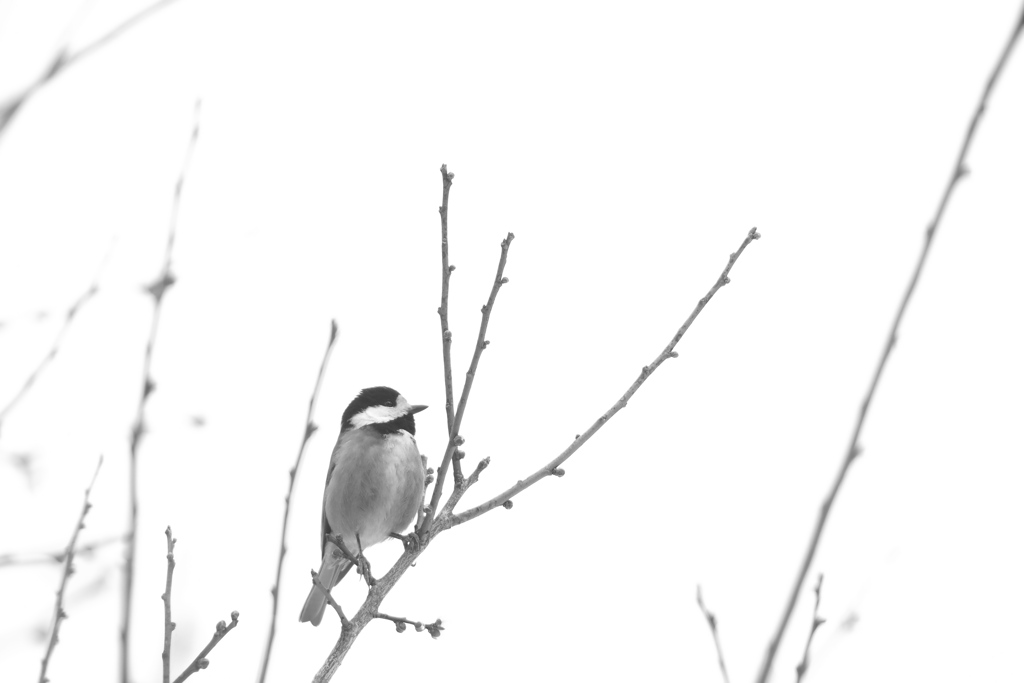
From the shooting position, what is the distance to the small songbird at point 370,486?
6516mm

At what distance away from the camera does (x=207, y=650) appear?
233 centimetres

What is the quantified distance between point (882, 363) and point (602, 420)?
75.8 inches

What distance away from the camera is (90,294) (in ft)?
9.70

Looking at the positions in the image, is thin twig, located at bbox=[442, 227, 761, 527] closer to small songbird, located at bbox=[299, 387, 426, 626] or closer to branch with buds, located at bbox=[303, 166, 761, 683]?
branch with buds, located at bbox=[303, 166, 761, 683]

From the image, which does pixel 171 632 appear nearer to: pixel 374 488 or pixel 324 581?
pixel 374 488

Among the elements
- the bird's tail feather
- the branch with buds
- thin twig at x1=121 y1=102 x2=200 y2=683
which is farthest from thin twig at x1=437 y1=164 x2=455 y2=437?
the bird's tail feather

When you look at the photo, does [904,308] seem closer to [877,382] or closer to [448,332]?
[877,382]

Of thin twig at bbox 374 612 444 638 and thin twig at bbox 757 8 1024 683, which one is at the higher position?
thin twig at bbox 374 612 444 638

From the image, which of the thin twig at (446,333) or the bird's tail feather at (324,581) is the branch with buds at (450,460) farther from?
the bird's tail feather at (324,581)

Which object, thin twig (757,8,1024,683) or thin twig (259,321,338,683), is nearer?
thin twig (757,8,1024,683)

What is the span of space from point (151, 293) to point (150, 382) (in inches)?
12.4

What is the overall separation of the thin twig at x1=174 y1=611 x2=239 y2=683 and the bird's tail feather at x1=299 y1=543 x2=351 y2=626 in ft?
14.2

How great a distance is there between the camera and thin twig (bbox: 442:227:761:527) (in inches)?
116

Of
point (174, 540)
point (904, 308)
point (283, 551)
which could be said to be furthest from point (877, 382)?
point (174, 540)
